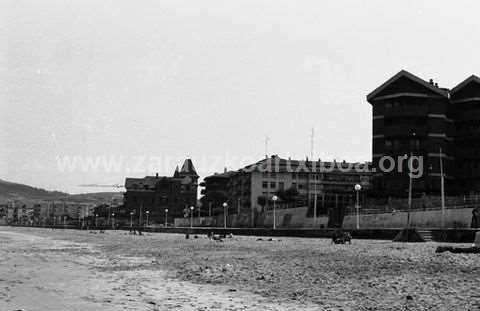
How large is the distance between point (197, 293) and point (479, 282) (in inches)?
291

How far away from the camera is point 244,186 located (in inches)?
6870

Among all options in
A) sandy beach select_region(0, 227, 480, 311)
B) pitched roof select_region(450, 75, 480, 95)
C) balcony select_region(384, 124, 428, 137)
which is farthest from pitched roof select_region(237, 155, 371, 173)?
sandy beach select_region(0, 227, 480, 311)

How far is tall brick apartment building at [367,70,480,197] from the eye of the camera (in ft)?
290

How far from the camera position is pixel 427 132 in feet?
294

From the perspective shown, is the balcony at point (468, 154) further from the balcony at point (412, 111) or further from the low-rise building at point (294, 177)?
the low-rise building at point (294, 177)

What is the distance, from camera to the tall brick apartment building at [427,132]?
3474 inches

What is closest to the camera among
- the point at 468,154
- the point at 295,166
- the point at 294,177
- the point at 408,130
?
the point at 408,130

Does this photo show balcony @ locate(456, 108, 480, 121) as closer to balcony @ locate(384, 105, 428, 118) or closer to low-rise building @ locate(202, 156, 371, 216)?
balcony @ locate(384, 105, 428, 118)

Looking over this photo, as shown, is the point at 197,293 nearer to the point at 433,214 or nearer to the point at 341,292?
the point at 341,292

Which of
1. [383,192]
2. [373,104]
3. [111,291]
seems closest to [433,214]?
[383,192]

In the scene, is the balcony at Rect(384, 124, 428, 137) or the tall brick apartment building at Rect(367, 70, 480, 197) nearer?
the tall brick apartment building at Rect(367, 70, 480, 197)

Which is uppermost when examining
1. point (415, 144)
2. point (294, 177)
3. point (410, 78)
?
point (410, 78)

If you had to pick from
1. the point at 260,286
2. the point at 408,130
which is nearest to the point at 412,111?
the point at 408,130

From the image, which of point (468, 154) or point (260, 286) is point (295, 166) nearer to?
point (468, 154)
